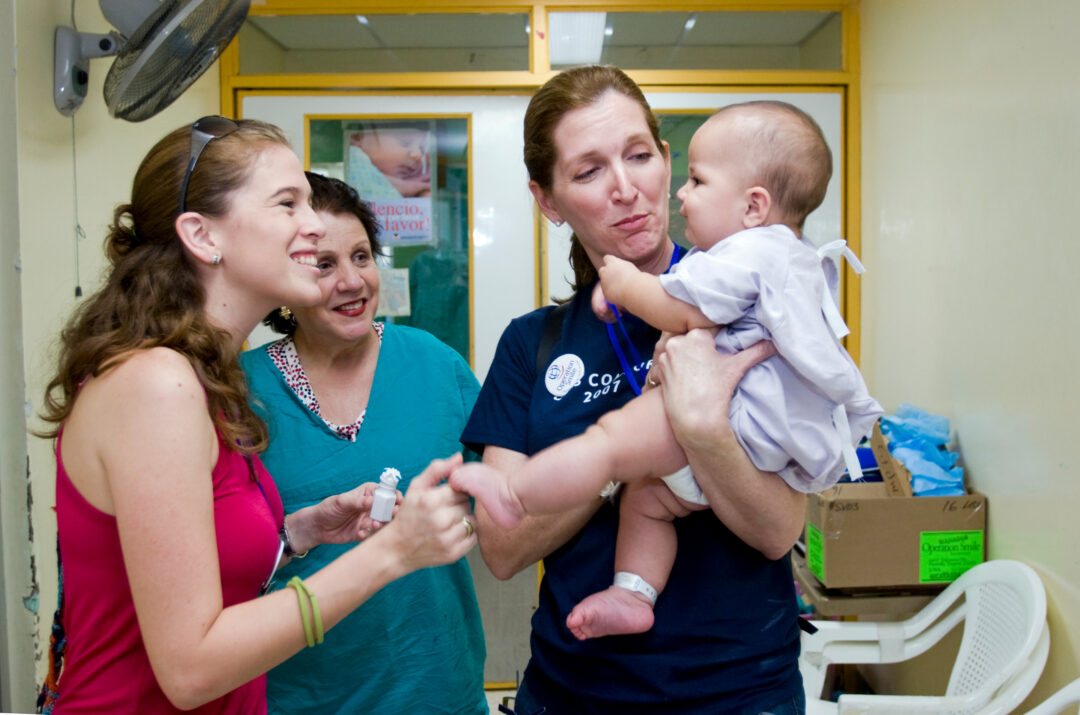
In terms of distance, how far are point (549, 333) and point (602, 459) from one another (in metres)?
0.31

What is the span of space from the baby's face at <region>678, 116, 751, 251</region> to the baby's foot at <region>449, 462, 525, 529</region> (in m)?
0.53

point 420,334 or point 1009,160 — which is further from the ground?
point 1009,160

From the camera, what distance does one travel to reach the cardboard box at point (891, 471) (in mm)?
2363

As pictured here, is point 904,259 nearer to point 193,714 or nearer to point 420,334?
point 420,334

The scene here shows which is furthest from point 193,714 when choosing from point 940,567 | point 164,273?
point 940,567

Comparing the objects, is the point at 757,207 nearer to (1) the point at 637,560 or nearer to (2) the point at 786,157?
(2) the point at 786,157

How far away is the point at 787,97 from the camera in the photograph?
3357 millimetres

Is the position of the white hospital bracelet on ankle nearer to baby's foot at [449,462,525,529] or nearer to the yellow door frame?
baby's foot at [449,462,525,529]

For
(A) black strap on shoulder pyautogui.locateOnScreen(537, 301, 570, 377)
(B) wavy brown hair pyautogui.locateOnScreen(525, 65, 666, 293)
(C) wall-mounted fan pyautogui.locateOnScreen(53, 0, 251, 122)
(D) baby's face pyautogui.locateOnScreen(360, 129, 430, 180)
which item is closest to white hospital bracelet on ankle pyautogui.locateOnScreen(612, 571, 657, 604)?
(A) black strap on shoulder pyautogui.locateOnScreen(537, 301, 570, 377)

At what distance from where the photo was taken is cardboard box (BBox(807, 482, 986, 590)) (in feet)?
7.63

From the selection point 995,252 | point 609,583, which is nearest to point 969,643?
point 995,252

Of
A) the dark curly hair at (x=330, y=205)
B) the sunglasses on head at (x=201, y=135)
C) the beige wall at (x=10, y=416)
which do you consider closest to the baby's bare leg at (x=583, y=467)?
the sunglasses on head at (x=201, y=135)

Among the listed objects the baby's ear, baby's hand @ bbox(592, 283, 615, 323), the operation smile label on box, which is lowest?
the operation smile label on box

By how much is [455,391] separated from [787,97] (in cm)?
242
